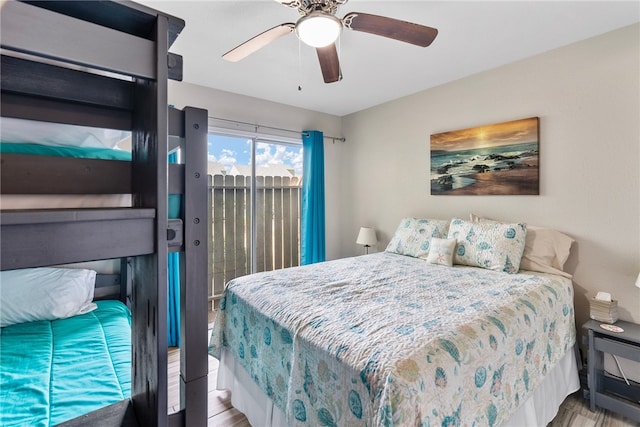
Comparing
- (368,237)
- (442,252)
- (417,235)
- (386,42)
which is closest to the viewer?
(386,42)

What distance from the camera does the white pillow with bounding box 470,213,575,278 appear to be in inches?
86.1

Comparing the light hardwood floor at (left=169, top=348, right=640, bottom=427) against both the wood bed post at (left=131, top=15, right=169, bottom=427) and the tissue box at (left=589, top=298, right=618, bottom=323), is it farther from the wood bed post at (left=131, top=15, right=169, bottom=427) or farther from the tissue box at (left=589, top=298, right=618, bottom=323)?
the wood bed post at (left=131, top=15, right=169, bottom=427)

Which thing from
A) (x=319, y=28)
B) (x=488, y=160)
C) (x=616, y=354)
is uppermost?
(x=319, y=28)

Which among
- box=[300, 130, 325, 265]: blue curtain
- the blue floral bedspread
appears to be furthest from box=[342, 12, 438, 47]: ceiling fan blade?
box=[300, 130, 325, 265]: blue curtain

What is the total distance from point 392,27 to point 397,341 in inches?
61.4

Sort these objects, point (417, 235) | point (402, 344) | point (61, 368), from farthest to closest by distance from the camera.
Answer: point (417, 235) < point (61, 368) < point (402, 344)

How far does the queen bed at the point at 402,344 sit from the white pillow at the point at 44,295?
105 cm

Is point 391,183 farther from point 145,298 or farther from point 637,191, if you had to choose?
point 145,298

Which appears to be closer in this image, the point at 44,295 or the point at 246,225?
the point at 44,295

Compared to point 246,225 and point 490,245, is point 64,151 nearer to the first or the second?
point 490,245

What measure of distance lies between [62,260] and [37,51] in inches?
14.1

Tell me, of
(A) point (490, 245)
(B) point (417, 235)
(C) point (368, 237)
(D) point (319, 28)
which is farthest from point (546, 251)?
(D) point (319, 28)

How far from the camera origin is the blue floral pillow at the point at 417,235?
2.77m

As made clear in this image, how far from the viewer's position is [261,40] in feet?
5.74
